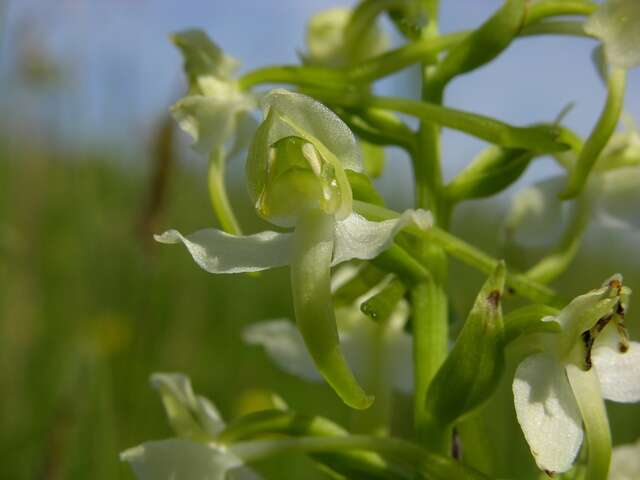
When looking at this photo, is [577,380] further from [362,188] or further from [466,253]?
[362,188]

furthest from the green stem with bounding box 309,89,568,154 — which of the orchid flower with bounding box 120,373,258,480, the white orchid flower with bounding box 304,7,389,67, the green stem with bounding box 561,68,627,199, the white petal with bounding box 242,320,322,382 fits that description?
A: the orchid flower with bounding box 120,373,258,480

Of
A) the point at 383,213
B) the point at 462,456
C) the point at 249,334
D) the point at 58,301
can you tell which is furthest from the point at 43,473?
the point at 58,301

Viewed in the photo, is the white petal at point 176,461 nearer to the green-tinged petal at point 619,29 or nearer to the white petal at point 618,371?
the white petal at point 618,371

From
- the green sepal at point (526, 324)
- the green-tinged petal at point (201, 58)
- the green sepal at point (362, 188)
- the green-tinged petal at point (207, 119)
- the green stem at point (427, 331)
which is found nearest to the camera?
the green sepal at point (526, 324)

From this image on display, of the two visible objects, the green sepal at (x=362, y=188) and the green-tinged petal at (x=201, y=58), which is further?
the green-tinged petal at (x=201, y=58)

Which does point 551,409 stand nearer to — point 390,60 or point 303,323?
point 303,323

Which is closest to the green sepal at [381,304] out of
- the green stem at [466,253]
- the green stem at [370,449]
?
the green stem at [466,253]

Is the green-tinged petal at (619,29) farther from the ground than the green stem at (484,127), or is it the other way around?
the green-tinged petal at (619,29)

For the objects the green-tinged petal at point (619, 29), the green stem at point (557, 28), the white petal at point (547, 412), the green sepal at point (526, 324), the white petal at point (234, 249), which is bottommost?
the white petal at point (547, 412)
